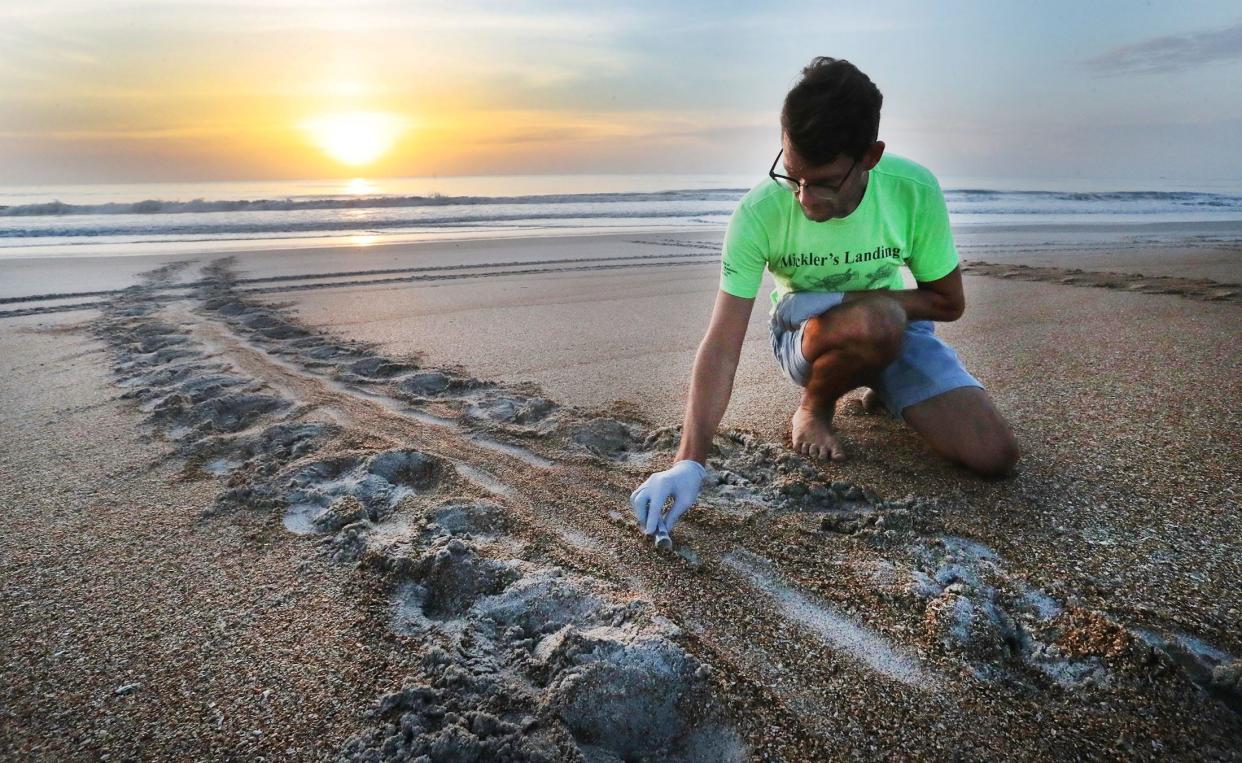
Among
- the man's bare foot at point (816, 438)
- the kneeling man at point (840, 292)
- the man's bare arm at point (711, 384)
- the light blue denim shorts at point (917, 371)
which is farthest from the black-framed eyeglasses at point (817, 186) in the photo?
the man's bare foot at point (816, 438)

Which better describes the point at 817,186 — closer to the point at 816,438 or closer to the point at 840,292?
the point at 840,292

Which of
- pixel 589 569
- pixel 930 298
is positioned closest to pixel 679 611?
pixel 589 569

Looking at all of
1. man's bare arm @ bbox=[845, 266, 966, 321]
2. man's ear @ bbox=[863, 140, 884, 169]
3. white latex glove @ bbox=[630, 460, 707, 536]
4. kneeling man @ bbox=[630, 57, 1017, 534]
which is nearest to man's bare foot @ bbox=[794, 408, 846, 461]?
kneeling man @ bbox=[630, 57, 1017, 534]

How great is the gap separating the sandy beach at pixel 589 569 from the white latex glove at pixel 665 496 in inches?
3.1

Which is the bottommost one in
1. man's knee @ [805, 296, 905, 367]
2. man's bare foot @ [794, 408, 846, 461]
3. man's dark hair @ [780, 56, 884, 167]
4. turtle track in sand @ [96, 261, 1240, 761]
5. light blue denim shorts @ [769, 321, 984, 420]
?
turtle track in sand @ [96, 261, 1240, 761]

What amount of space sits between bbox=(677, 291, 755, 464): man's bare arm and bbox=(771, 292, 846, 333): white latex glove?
0.49m

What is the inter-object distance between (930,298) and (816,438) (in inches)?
23.1

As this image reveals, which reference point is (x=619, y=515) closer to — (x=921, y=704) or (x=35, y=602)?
(x=921, y=704)

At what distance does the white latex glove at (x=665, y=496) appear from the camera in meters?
1.79

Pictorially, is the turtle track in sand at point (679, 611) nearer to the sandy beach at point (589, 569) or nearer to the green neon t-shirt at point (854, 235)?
the sandy beach at point (589, 569)

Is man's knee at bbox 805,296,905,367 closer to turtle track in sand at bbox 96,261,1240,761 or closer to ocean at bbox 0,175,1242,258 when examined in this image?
turtle track in sand at bbox 96,261,1240,761

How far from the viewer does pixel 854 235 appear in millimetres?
2195

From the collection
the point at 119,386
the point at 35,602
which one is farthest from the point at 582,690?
the point at 119,386

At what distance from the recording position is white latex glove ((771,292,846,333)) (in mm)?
2387
